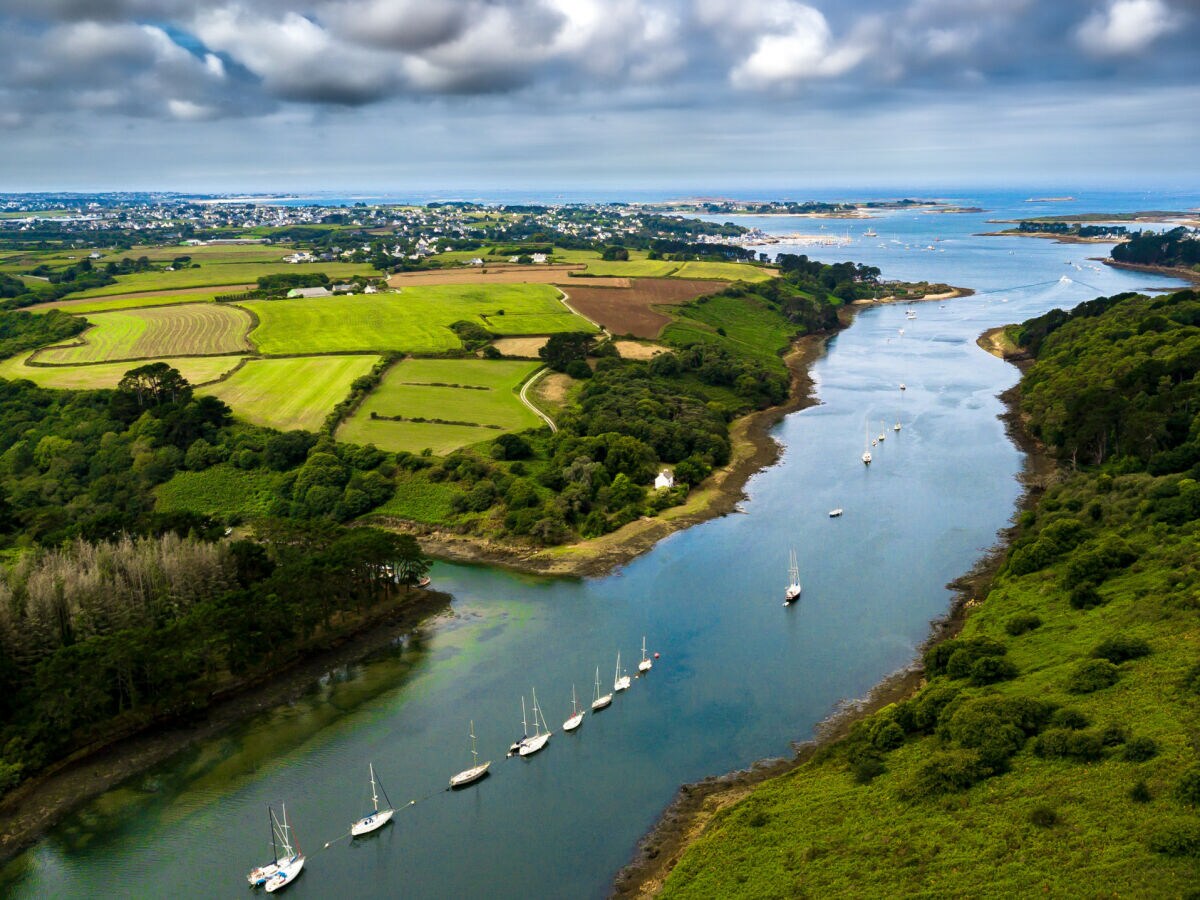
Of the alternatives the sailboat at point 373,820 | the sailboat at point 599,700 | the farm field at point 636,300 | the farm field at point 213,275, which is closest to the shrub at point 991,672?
the sailboat at point 599,700

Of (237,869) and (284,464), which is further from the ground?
(284,464)

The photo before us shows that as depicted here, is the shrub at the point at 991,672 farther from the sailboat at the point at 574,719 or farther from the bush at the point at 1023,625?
the sailboat at the point at 574,719

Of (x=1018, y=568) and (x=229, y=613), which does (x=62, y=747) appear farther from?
(x=1018, y=568)

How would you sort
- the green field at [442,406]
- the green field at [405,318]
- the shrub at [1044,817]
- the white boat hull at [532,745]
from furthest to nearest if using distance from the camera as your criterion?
1. the green field at [405,318]
2. the green field at [442,406]
3. the white boat hull at [532,745]
4. the shrub at [1044,817]

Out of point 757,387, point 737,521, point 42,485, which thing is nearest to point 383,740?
point 737,521

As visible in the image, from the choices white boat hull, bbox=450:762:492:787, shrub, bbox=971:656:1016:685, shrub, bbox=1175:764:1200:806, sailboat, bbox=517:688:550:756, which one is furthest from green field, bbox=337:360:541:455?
shrub, bbox=1175:764:1200:806

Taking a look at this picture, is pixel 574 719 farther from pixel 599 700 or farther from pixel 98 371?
pixel 98 371
